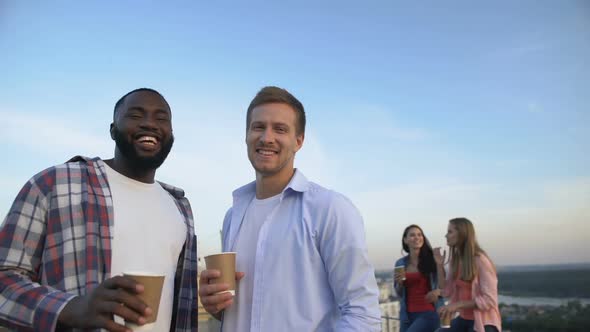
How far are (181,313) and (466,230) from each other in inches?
179

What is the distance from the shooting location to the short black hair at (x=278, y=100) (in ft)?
7.71

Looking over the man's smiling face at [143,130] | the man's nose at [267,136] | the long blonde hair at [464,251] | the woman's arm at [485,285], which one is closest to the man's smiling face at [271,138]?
the man's nose at [267,136]

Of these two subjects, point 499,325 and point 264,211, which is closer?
point 264,211

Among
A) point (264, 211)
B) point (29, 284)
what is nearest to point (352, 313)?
point (264, 211)

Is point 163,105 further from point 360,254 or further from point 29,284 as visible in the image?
point 360,254

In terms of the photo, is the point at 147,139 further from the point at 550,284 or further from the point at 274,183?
the point at 550,284

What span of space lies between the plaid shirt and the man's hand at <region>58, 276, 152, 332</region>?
0.61 ft

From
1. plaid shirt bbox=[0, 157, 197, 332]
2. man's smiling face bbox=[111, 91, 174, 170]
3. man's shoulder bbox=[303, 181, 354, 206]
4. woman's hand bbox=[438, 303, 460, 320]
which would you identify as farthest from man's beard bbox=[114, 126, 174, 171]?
woman's hand bbox=[438, 303, 460, 320]

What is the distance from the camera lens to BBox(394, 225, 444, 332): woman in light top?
18.9 feet

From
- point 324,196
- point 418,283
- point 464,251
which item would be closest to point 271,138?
point 324,196

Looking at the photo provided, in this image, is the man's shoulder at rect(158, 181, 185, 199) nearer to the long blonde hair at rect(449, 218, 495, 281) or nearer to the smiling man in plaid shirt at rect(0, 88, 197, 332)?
the smiling man in plaid shirt at rect(0, 88, 197, 332)

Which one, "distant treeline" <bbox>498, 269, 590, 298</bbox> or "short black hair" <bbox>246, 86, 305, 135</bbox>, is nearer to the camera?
"short black hair" <bbox>246, 86, 305, 135</bbox>

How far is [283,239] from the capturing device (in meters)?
2.12

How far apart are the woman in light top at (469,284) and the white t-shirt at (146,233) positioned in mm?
4218
